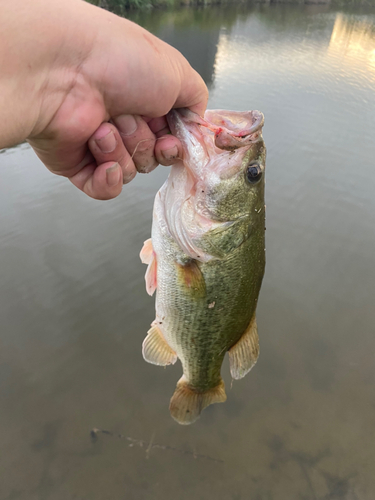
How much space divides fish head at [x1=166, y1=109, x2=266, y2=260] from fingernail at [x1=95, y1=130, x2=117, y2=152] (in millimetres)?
319

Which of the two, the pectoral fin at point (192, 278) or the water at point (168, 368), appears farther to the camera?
the water at point (168, 368)

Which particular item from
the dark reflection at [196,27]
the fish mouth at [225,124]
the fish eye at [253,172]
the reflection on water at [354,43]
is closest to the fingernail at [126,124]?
the fish mouth at [225,124]

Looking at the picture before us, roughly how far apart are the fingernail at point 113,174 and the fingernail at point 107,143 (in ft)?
0.24

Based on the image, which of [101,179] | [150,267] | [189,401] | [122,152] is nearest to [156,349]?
[189,401]

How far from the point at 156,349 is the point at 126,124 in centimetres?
137

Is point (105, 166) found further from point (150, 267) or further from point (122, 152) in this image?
point (150, 267)

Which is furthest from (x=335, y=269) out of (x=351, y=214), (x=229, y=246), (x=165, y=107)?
(x=165, y=107)

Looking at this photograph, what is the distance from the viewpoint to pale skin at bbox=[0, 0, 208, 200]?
854mm

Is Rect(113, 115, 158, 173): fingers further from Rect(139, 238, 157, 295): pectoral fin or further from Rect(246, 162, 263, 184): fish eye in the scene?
Rect(139, 238, 157, 295): pectoral fin

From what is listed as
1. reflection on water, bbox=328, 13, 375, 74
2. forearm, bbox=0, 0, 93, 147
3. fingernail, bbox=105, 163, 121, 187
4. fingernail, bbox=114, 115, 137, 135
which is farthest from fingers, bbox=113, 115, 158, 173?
reflection on water, bbox=328, 13, 375, 74

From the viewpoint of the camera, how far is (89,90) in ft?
3.51

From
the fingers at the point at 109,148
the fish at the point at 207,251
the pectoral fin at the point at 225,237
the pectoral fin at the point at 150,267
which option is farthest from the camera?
the pectoral fin at the point at 150,267

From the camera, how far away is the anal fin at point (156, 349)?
6.42ft

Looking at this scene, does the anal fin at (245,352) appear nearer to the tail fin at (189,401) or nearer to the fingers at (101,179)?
the tail fin at (189,401)
